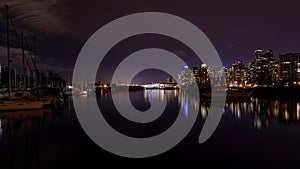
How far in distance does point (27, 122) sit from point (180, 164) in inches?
618

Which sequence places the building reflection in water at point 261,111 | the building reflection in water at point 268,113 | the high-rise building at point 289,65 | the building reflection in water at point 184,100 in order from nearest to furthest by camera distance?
the building reflection in water at point 268,113 → the building reflection in water at point 261,111 → the building reflection in water at point 184,100 → the high-rise building at point 289,65

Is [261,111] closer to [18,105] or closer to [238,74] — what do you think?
[18,105]

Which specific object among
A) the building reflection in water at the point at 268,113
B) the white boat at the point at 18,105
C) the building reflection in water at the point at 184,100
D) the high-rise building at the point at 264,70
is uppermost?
A: the high-rise building at the point at 264,70

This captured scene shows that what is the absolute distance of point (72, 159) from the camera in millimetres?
10766

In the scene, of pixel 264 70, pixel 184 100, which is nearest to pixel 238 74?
pixel 264 70

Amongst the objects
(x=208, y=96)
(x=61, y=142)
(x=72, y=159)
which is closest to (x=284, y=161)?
(x=72, y=159)

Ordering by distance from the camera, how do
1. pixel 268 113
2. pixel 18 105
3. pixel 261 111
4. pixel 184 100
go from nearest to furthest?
pixel 18 105, pixel 268 113, pixel 261 111, pixel 184 100

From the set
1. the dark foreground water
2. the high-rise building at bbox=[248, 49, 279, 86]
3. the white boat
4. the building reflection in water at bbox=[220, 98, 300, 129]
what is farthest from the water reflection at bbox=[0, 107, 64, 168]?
the high-rise building at bbox=[248, 49, 279, 86]

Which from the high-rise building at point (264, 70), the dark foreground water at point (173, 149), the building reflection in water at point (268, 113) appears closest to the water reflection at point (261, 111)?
the building reflection in water at point (268, 113)

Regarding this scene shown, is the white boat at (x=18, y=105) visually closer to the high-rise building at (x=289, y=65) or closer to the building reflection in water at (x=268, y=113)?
the building reflection in water at (x=268, y=113)

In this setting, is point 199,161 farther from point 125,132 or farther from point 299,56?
point 299,56

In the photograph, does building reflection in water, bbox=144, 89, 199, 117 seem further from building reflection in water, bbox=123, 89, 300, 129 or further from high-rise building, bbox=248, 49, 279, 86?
high-rise building, bbox=248, 49, 279, 86

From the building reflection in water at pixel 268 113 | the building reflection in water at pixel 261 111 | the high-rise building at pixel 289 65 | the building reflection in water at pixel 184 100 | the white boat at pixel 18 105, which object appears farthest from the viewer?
the high-rise building at pixel 289 65

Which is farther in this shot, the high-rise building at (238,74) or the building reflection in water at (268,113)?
the high-rise building at (238,74)
